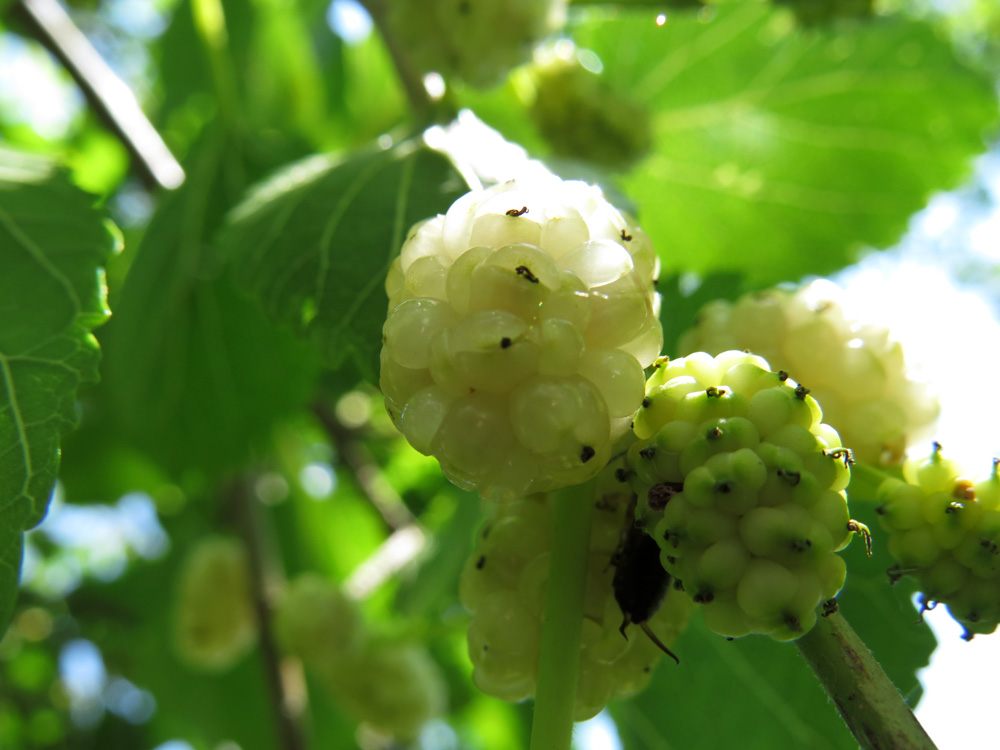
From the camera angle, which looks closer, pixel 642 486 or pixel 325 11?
pixel 642 486

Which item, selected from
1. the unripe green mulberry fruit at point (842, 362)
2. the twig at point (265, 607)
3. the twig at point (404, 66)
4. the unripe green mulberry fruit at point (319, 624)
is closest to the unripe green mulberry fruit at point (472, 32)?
the twig at point (404, 66)

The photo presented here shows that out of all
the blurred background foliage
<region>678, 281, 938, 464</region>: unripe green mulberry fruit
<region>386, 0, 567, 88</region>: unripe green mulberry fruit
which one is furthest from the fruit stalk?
<region>386, 0, 567, 88</region>: unripe green mulberry fruit

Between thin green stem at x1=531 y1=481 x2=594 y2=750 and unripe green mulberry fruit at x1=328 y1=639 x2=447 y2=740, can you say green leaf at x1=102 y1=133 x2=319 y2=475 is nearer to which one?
unripe green mulberry fruit at x1=328 y1=639 x2=447 y2=740

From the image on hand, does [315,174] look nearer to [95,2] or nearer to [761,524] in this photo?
[761,524]

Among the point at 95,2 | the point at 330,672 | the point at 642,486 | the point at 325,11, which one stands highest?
the point at 95,2

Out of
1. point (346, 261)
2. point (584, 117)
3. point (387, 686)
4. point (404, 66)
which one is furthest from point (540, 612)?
point (387, 686)

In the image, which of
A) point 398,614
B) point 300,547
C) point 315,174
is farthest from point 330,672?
point 315,174

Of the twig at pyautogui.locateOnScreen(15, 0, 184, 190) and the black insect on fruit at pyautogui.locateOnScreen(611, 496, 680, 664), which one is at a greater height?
the twig at pyautogui.locateOnScreen(15, 0, 184, 190)
